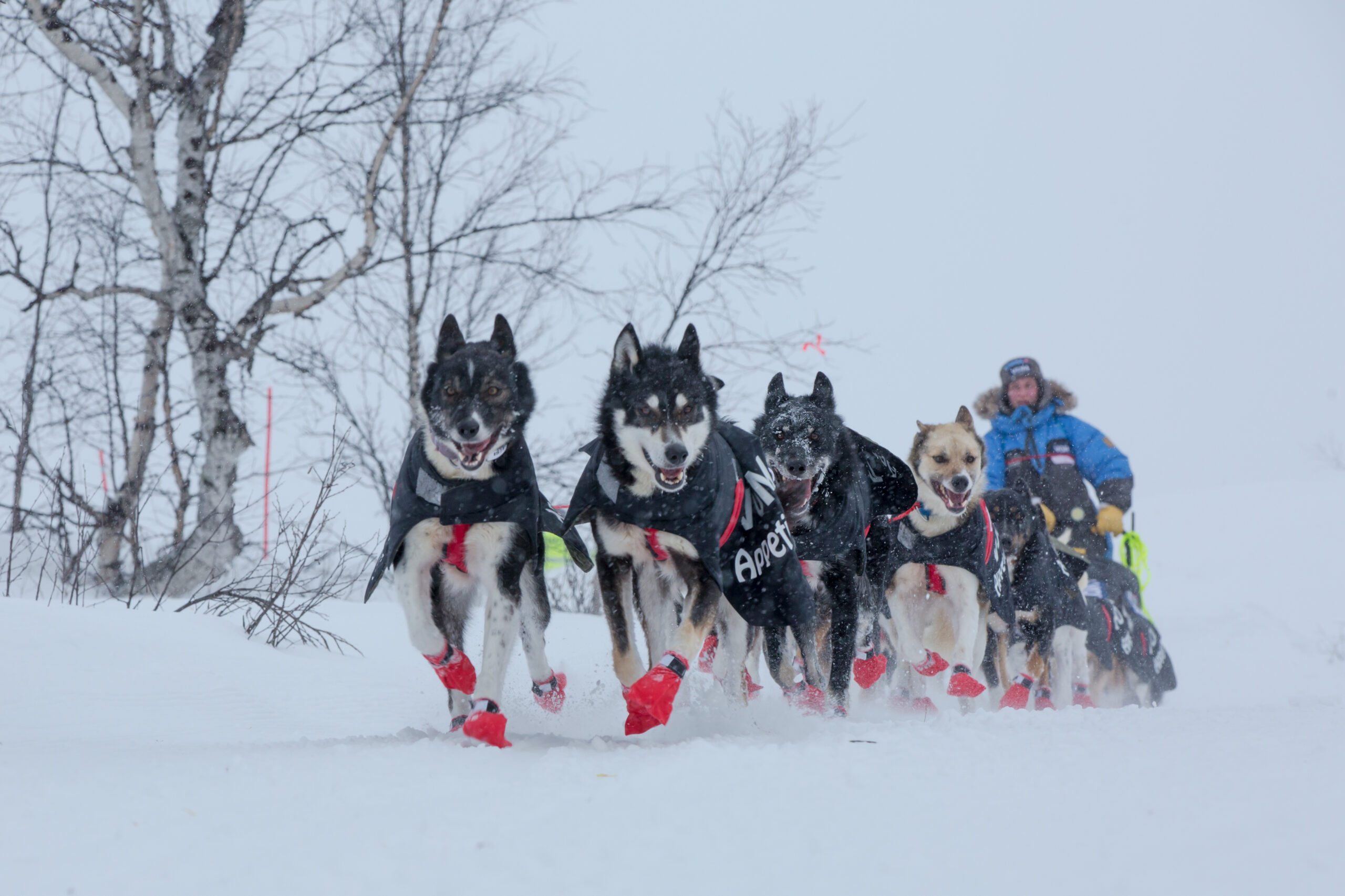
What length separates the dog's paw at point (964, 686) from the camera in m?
4.72

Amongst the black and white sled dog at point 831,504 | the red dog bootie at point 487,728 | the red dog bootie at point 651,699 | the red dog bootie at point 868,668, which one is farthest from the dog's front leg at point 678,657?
the red dog bootie at point 868,668

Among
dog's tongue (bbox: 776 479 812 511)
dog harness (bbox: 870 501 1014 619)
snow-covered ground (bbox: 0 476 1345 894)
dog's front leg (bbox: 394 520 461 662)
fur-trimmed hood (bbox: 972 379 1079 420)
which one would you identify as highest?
fur-trimmed hood (bbox: 972 379 1079 420)

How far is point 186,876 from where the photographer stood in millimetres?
1813

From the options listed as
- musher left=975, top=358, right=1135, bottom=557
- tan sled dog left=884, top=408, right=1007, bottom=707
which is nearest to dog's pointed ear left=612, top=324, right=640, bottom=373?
tan sled dog left=884, top=408, right=1007, bottom=707

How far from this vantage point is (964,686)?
475 centimetres

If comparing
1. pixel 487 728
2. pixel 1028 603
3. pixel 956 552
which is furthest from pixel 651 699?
pixel 1028 603

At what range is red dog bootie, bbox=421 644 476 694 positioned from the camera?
140 inches

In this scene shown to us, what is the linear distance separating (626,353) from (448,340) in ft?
2.26

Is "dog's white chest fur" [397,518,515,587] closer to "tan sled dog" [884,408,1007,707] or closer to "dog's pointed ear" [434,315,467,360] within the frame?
"dog's pointed ear" [434,315,467,360]

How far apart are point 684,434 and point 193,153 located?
20.6ft

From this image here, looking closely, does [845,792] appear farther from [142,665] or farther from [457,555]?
[142,665]

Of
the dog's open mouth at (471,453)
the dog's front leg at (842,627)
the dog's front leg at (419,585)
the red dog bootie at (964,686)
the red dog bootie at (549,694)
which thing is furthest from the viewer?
the red dog bootie at (964,686)

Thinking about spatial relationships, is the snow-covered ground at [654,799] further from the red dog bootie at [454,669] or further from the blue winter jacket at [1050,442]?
the blue winter jacket at [1050,442]

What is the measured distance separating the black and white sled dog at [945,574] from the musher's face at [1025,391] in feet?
5.23
